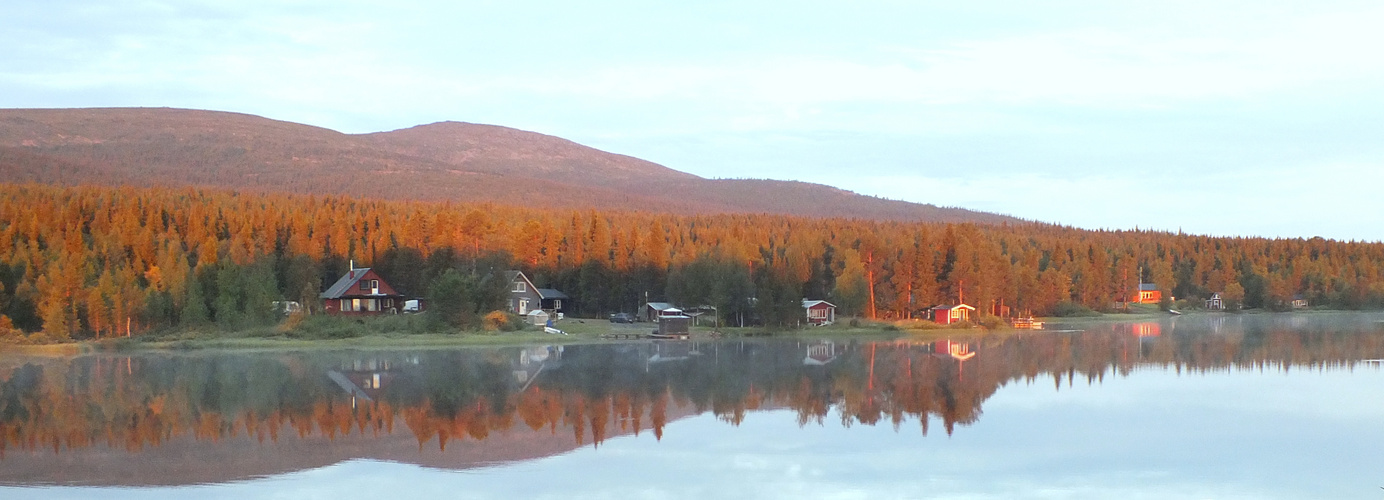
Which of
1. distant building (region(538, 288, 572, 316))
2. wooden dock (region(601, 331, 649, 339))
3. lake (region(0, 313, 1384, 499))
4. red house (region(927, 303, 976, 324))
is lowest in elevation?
lake (region(0, 313, 1384, 499))

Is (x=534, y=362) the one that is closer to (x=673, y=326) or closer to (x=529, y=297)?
(x=673, y=326)

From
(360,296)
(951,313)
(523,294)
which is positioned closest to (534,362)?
(360,296)

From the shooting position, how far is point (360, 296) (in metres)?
62.4

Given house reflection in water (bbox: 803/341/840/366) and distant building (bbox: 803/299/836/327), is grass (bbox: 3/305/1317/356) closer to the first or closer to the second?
distant building (bbox: 803/299/836/327)

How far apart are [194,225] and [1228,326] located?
58744mm

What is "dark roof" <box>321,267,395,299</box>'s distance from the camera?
204ft

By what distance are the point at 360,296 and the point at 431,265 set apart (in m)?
4.11

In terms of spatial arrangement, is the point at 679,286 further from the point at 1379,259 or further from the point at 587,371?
the point at 1379,259

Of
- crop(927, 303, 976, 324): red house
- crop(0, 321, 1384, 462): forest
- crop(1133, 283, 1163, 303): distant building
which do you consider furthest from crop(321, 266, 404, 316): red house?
crop(1133, 283, 1163, 303): distant building

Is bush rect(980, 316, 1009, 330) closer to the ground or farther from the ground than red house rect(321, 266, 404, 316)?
closer to the ground

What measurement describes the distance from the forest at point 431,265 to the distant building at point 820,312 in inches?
32.8

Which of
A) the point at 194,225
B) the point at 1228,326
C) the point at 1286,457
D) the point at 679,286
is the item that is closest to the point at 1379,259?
the point at 1228,326

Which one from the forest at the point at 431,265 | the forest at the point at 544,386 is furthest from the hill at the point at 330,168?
the forest at the point at 544,386

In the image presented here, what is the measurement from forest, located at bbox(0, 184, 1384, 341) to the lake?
13496 mm
